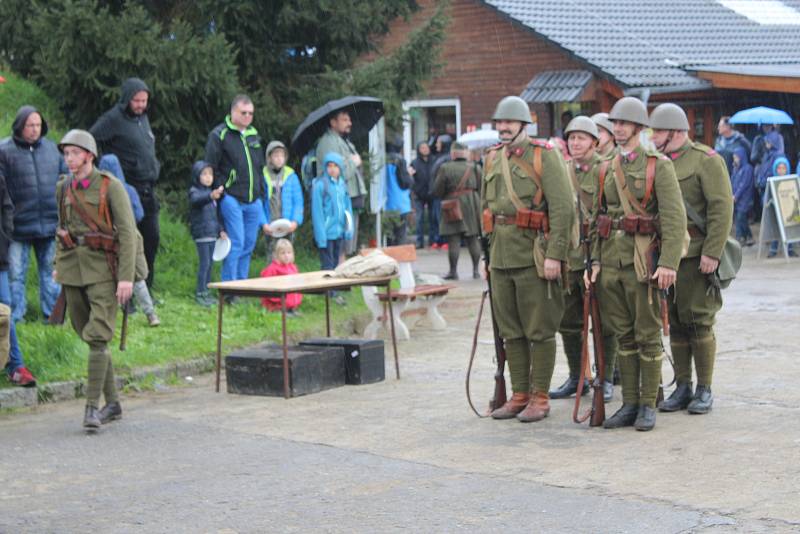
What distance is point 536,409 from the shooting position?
29.7 ft

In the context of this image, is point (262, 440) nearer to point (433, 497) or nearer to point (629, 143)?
point (433, 497)

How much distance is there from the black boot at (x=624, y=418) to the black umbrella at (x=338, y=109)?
6828mm

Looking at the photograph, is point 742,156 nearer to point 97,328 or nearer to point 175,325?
point 175,325

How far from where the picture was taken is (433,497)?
7.01m

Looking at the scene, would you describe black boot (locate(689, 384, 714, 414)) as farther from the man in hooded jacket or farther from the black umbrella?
the black umbrella

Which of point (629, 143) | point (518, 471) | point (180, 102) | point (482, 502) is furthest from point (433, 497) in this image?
point (180, 102)

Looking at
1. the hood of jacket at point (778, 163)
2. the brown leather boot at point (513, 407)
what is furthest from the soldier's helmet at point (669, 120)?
Answer: the hood of jacket at point (778, 163)

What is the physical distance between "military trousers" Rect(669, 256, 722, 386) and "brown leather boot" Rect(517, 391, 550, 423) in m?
1.06

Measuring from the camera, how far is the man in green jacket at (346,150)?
1487 centimetres

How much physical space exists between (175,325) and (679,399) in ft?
17.4

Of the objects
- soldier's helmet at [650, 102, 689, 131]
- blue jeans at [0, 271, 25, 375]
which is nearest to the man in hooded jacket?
blue jeans at [0, 271, 25, 375]

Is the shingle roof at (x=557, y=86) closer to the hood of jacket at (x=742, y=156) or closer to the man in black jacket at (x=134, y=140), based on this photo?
the hood of jacket at (x=742, y=156)

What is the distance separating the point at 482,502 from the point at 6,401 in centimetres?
460

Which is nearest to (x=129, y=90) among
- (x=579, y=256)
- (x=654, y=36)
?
(x=579, y=256)
